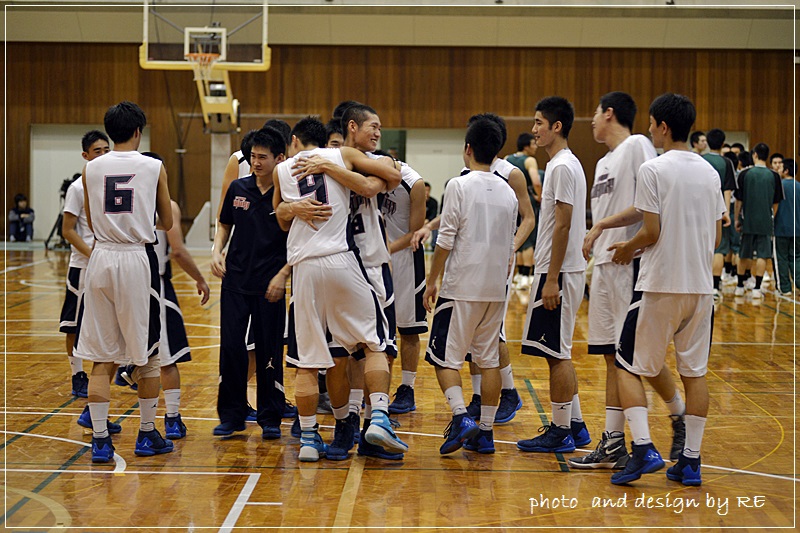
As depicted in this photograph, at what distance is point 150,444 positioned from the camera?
16.5 feet

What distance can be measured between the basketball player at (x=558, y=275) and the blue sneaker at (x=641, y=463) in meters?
0.72

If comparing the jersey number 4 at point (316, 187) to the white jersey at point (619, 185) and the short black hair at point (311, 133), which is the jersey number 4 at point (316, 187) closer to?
the short black hair at point (311, 133)

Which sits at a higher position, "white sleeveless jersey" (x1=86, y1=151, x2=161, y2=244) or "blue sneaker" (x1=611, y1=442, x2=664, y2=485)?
"white sleeveless jersey" (x1=86, y1=151, x2=161, y2=244)

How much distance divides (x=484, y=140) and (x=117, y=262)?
6.88 feet

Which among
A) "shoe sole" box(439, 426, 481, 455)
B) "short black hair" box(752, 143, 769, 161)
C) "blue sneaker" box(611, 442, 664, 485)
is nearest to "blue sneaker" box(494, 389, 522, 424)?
"shoe sole" box(439, 426, 481, 455)

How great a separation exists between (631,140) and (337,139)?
2088 mm

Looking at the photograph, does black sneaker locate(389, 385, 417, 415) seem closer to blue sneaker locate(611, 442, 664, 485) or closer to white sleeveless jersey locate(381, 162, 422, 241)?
white sleeveless jersey locate(381, 162, 422, 241)

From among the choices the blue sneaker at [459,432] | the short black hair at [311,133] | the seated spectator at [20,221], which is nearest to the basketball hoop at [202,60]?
the seated spectator at [20,221]

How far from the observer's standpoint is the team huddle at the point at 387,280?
446 centimetres

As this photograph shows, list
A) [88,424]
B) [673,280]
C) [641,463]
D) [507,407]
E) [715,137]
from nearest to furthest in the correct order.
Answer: [673,280]
[641,463]
[88,424]
[507,407]
[715,137]

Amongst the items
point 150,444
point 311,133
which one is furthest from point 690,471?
point 150,444

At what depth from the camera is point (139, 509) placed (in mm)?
4109

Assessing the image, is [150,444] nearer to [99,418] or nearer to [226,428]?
[99,418]

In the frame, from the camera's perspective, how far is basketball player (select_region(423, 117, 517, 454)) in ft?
16.4
